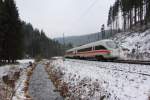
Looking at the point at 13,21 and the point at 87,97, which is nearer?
the point at 87,97

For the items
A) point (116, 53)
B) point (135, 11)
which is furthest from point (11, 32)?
point (135, 11)

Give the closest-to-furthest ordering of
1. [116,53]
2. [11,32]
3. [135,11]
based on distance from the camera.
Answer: [116,53]
[11,32]
[135,11]

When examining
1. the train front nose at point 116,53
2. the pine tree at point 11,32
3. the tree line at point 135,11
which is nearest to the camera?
the train front nose at point 116,53

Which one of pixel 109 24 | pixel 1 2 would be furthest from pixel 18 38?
pixel 109 24

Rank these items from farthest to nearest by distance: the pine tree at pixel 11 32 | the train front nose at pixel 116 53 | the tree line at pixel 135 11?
the tree line at pixel 135 11 → the pine tree at pixel 11 32 → the train front nose at pixel 116 53

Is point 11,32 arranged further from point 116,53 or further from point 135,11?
point 135,11

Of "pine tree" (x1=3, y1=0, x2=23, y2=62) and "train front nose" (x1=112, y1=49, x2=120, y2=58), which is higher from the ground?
"pine tree" (x1=3, y1=0, x2=23, y2=62)

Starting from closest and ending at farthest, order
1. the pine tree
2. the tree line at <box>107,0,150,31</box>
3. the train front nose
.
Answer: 1. the train front nose
2. the pine tree
3. the tree line at <box>107,0,150,31</box>

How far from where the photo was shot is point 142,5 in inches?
2813

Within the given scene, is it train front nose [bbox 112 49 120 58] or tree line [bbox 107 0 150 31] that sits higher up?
A: tree line [bbox 107 0 150 31]

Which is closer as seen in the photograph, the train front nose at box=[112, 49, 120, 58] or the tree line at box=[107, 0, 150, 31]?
the train front nose at box=[112, 49, 120, 58]

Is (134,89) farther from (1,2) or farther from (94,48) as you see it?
(1,2)

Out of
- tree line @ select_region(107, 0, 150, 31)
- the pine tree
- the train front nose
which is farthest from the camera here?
tree line @ select_region(107, 0, 150, 31)

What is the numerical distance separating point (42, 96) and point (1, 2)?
35647mm
